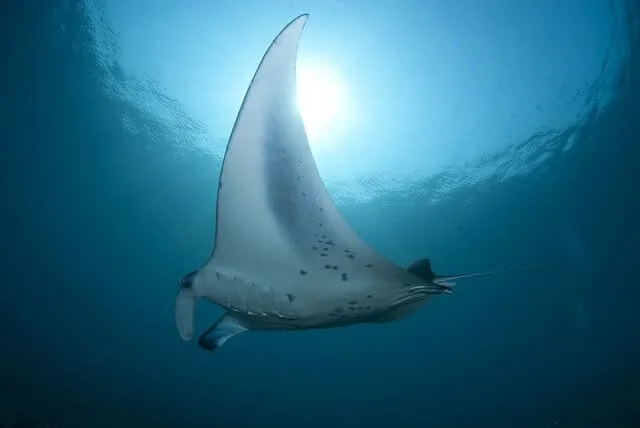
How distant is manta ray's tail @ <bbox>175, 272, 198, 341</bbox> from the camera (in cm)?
297

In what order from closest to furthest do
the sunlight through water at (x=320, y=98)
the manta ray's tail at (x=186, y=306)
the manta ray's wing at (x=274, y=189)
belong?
the manta ray's wing at (x=274, y=189), the manta ray's tail at (x=186, y=306), the sunlight through water at (x=320, y=98)

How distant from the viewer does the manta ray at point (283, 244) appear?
2203 mm

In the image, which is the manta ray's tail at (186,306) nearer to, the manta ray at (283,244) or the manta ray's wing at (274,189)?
the manta ray at (283,244)

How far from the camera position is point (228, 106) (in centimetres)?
1173

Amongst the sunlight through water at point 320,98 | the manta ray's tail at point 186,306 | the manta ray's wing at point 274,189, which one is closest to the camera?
the manta ray's wing at point 274,189

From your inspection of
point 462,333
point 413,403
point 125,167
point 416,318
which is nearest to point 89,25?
point 125,167

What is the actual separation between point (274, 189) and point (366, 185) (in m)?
13.4

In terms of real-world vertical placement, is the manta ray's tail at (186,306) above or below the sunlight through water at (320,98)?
below

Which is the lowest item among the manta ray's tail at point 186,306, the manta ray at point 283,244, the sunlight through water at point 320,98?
the manta ray's tail at point 186,306

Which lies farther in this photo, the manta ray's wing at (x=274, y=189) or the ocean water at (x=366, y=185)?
the ocean water at (x=366, y=185)

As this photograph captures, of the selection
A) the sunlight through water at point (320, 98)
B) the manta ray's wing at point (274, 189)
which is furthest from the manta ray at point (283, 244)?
the sunlight through water at point (320, 98)

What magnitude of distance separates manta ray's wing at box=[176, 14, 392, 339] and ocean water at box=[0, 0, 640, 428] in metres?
7.58

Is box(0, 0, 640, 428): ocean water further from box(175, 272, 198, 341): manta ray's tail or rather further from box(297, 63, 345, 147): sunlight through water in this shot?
box(175, 272, 198, 341): manta ray's tail

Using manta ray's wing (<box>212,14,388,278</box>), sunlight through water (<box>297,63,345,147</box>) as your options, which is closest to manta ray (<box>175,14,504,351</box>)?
manta ray's wing (<box>212,14,388,278</box>)
